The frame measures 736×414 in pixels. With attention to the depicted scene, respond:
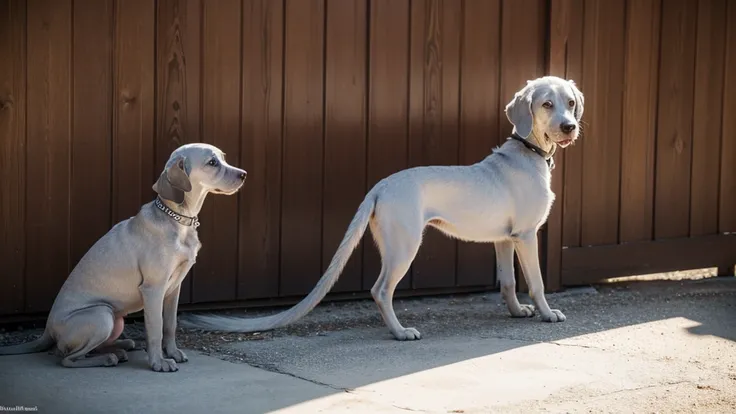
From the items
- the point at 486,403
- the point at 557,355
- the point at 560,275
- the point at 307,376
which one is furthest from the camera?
the point at 560,275

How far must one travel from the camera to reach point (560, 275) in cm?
822

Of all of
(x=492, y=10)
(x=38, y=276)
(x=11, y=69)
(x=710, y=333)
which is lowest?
(x=710, y=333)

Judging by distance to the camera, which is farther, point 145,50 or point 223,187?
point 145,50

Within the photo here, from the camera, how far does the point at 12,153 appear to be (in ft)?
20.0

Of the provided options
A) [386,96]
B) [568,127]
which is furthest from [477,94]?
[568,127]

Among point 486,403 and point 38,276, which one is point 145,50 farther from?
point 486,403

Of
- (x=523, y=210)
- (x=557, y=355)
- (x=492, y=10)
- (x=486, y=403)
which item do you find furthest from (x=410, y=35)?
(x=486, y=403)

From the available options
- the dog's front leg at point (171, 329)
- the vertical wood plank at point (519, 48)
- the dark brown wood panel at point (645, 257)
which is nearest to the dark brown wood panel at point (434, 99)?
the vertical wood plank at point (519, 48)

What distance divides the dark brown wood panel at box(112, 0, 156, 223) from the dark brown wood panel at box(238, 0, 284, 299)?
680mm

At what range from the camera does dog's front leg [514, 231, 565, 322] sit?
22.2 ft

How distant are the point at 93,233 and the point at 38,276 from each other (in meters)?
0.43

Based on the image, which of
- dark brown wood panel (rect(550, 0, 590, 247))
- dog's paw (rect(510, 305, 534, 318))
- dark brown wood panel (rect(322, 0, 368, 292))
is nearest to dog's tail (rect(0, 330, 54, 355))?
dark brown wood panel (rect(322, 0, 368, 292))

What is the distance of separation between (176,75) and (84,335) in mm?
2055

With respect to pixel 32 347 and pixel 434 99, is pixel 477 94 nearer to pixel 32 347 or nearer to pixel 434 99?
pixel 434 99
